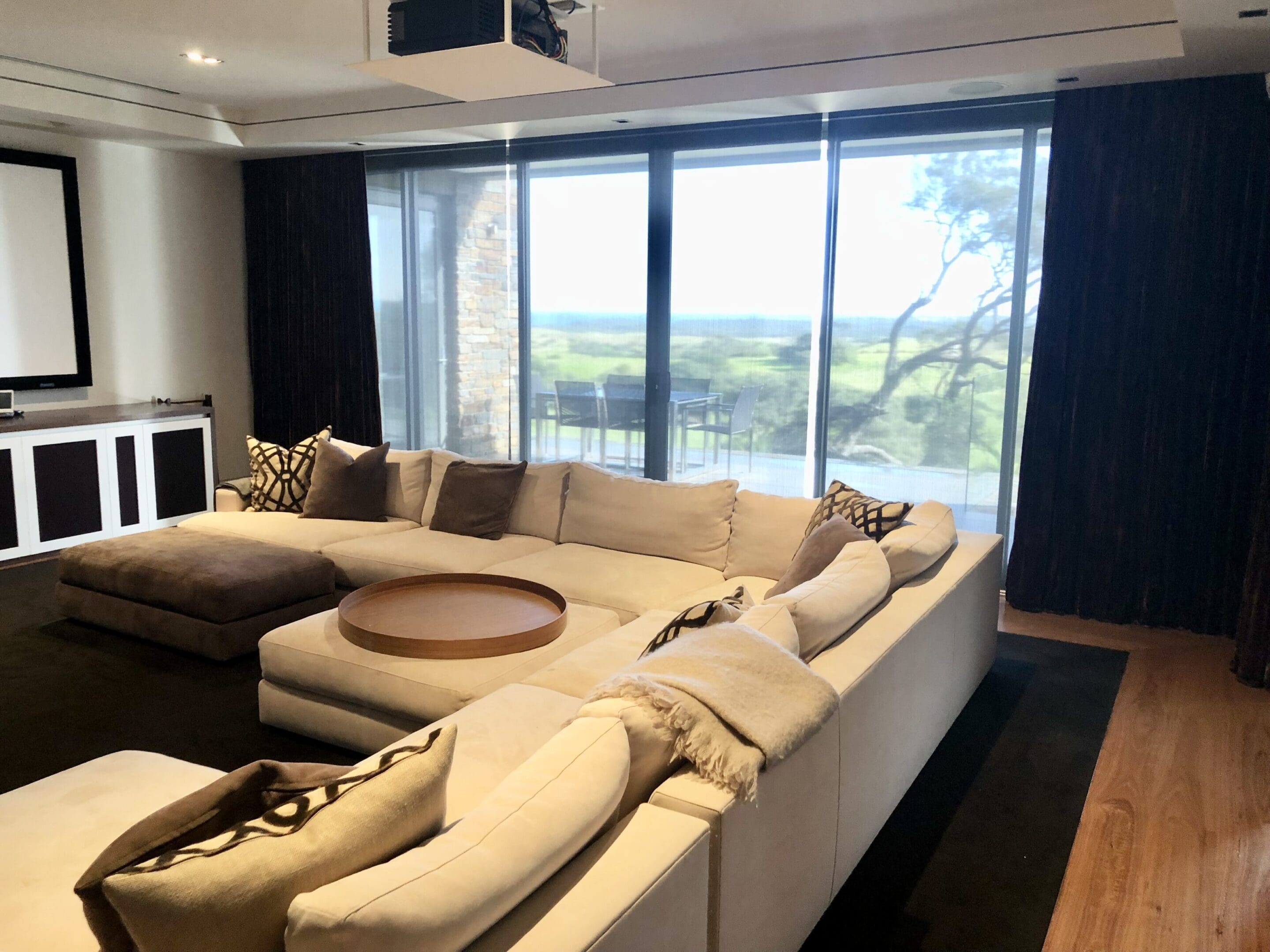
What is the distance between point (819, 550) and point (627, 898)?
194 centimetres

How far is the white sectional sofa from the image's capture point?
5.33ft

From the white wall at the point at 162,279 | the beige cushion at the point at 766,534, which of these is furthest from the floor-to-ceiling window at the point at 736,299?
the white wall at the point at 162,279

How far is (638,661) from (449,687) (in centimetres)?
97

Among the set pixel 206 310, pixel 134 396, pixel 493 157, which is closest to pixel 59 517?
pixel 134 396

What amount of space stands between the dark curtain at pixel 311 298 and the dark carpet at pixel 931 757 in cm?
267

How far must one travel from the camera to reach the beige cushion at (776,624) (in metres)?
2.23

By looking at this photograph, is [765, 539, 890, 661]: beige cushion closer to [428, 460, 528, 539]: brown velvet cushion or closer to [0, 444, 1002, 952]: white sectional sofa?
[0, 444, 1002, 952]: white sectional sofa

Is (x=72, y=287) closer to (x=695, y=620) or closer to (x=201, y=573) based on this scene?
(x=201, y=573)

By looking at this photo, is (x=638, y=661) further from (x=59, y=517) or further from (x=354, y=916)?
(x=59, y=517)

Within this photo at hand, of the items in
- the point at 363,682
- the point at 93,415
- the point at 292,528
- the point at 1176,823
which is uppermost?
the point at 93,415

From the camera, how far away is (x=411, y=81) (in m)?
3.44

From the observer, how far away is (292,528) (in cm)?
471

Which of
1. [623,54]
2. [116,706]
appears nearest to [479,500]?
[116,706]

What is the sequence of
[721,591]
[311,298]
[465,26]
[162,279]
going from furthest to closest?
[311,298] < [162,279] < [721,591] < [465,26]
